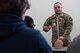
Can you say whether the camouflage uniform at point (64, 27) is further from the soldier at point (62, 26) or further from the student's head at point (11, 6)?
the student's head at point (11, 6)

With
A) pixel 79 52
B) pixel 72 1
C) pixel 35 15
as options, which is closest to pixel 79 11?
pixel 72 1

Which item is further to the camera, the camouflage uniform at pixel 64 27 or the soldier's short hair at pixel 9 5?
the camouflage uniform at pixel 64 27

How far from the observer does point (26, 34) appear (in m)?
1.00

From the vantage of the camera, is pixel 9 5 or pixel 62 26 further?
pixel 62 26

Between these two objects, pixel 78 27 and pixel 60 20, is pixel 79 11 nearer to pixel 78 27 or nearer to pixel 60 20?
pixel 78 27

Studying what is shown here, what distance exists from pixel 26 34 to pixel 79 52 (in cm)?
30

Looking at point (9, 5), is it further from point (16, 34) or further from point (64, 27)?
point (64, 27)

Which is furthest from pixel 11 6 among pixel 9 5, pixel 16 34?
pixel 16 34

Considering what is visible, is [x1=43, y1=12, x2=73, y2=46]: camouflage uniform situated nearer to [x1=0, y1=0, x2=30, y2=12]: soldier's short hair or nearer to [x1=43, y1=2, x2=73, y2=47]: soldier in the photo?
[x1=43, y1=2, x2=73, y2=47]: soldier

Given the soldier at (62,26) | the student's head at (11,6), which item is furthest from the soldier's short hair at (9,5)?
the soldier at (62,26)

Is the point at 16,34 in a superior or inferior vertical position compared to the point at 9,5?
inferior

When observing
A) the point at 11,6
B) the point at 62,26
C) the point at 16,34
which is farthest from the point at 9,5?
the point at 62,26

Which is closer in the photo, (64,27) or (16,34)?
(16,34)

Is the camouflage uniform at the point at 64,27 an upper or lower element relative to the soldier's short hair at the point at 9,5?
lower
